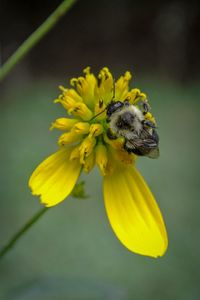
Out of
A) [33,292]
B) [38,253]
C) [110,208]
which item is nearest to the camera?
[110,208]

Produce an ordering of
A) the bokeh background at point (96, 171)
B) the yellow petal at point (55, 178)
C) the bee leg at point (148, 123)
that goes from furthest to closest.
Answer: the bokeh background at point (96, 171) < the bee leg at point (148, 123) < the yellow petal at point (55, 178)

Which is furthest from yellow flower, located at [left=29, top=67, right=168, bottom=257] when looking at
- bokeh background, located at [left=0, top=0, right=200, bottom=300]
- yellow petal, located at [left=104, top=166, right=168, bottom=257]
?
bokeh background, located at [left=0, top=0, right=200, bottom=300]

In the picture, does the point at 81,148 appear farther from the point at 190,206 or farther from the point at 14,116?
the point at 14,116

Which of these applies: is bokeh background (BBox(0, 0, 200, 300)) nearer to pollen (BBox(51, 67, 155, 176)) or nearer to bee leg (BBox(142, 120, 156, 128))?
pollen (BBox(51, 67, 155, 176))

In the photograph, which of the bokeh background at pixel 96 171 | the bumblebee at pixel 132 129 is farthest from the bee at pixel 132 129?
the bokeh background at pixel 96 171

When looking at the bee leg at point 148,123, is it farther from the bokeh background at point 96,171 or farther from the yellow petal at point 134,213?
the bokeh background at point 96,171

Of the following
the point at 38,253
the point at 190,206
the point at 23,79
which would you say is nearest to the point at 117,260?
the point at 38,253

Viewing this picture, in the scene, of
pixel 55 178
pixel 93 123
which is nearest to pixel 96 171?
pixel 93 123

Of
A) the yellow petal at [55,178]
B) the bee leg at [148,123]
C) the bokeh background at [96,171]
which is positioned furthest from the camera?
the bokeh background at [96,171]
